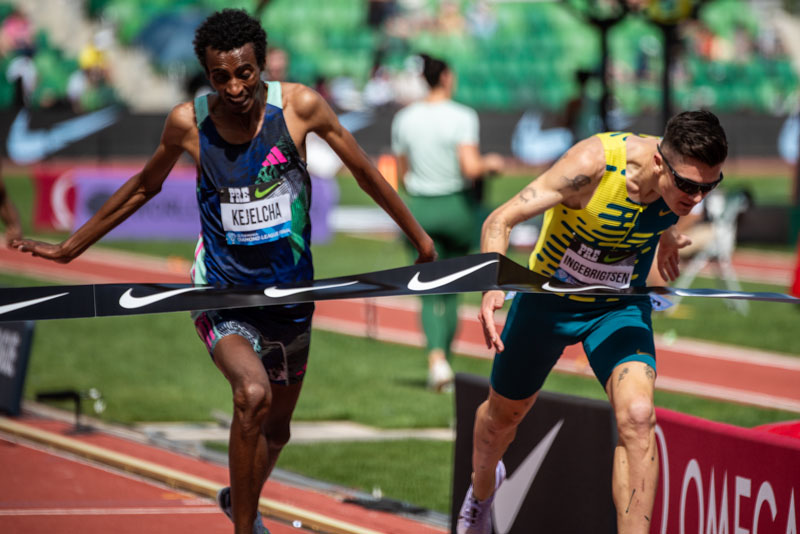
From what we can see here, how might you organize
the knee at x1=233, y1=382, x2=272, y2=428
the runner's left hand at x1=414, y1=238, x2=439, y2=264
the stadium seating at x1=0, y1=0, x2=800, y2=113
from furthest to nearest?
the stadium seating at x1=0, y1=0, x2=800, y2=113 < the runner's left hand at x1=414, y1=238, x2=439, y2=264 < the knee at x1=233, y1=382, x2=272, y2=428

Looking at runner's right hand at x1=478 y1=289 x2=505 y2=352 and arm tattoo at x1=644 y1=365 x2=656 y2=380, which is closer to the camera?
runner's right hand at x1=478 y1=289 x2=505 y2=352

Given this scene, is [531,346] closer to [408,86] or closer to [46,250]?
[46,250]

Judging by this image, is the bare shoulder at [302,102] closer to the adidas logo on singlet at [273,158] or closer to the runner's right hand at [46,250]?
the adidas logo on singlet at [273,158]

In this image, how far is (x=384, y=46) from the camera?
3628 cm

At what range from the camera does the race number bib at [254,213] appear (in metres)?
4.94

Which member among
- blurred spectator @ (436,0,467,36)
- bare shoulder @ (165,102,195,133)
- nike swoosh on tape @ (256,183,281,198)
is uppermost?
blurred spectator @ (436,0,467,36)

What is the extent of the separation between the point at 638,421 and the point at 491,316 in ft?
2.15

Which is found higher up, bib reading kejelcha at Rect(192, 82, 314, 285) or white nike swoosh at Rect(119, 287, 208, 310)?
bib reading kejelcha at Rect(192, 82, 314, 285)

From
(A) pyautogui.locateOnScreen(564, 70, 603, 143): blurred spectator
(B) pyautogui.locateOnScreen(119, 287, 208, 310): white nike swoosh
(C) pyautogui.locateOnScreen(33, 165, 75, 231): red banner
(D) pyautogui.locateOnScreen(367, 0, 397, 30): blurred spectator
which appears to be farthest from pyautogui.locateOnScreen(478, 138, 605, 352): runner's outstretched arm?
(D) pyautogui.locateOnScreen(367, 0, 397, 30): blurred spectator

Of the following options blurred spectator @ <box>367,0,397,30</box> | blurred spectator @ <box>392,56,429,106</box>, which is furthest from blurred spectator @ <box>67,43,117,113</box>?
blurred spectator @ <box>367,0,397,30</box>

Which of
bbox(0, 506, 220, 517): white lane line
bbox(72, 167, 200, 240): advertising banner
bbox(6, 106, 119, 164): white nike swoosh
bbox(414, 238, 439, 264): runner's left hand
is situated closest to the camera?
bbox(414, 238, 439, 264): runner's left hand

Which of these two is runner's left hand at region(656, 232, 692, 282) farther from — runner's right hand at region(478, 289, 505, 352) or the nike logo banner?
A: runner's right hand at region(478, 289, 505, 352)

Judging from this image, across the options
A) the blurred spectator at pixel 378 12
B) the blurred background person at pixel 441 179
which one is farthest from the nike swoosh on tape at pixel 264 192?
the blurred spectator at pixel 378 12

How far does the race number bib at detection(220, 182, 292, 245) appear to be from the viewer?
494 cm
